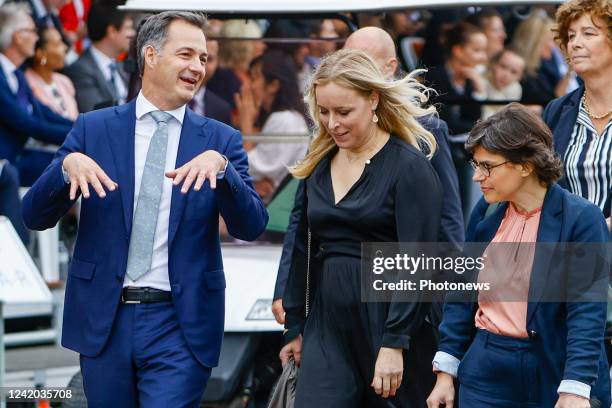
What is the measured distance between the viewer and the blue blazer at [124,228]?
5.50 m

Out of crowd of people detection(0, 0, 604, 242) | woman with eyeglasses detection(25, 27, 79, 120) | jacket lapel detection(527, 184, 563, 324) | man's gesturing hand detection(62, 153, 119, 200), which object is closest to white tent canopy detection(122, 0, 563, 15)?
crowd of people detection(0, 0, 604, 242)

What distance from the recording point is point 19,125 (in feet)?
34.3

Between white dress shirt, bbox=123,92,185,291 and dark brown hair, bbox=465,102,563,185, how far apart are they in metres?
1.19

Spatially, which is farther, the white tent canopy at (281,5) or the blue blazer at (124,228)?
the white tent canopy at (281,5)

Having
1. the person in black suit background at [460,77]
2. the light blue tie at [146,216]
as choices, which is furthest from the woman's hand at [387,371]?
the person in black suit background at [460,77]

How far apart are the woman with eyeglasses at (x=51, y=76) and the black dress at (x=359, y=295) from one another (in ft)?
18.7

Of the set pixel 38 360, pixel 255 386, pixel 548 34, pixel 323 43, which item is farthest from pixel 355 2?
pixel 38 360

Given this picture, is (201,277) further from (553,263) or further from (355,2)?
(355,2)

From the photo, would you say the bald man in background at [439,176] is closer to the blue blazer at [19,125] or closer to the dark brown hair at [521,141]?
the dark brown hair at [521,141]

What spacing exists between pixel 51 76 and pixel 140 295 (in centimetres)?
605

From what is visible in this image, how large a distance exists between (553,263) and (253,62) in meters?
3.76

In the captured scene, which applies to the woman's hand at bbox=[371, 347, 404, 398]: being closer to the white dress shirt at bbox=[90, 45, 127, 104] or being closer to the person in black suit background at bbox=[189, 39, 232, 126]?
the person in black suit background at bbox=[189, 39, 232, 126]

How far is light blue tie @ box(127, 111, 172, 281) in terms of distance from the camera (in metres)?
5.52

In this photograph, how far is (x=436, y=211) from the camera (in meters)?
5.50
